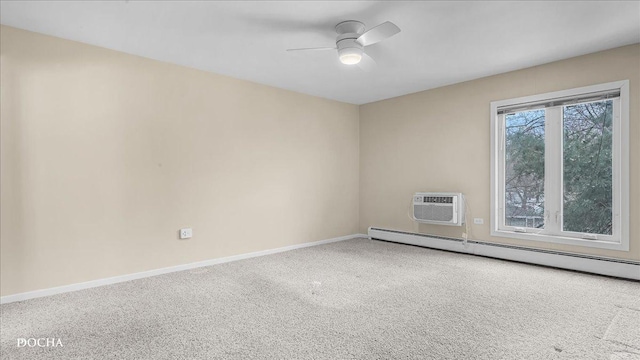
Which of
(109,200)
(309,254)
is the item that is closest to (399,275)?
(309,254)

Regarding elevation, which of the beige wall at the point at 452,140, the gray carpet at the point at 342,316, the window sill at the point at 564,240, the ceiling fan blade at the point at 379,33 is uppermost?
the ceiling fan blade at the point at 379,33

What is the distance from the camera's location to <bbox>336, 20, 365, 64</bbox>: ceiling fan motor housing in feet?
8.91

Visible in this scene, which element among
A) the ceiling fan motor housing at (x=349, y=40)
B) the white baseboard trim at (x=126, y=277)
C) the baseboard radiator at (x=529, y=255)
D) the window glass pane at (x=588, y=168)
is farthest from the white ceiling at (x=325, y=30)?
the white baseboard trim at (x=126, y=277)

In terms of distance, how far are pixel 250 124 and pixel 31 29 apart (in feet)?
7.43

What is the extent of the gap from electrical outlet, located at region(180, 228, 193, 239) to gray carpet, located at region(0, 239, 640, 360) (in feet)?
1.37

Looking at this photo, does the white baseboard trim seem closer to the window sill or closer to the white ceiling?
the white ceiling

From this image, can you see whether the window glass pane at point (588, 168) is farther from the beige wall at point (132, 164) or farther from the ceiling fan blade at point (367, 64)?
the beige wall at point (132, 164)

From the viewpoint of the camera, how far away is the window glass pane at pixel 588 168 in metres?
3.43

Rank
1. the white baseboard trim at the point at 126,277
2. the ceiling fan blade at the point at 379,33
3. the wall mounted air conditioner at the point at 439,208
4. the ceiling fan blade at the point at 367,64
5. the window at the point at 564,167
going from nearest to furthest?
the ceiling fan blade at the point at 379,33 < the white baseboard trim at the point at 126,277 < the window at the point at 564,167 < the ceiling fan blade at the point at 367,64 < the wall mounted air conditioner at the point at 439,208

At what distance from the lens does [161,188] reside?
354cm

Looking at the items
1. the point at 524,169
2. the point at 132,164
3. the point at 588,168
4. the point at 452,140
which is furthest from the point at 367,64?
the point at 132,164

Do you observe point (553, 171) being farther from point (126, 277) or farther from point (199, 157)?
point (126, 277)

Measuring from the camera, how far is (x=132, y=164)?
3.35 m

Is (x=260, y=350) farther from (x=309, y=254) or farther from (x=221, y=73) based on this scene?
(x=221, y=73)
